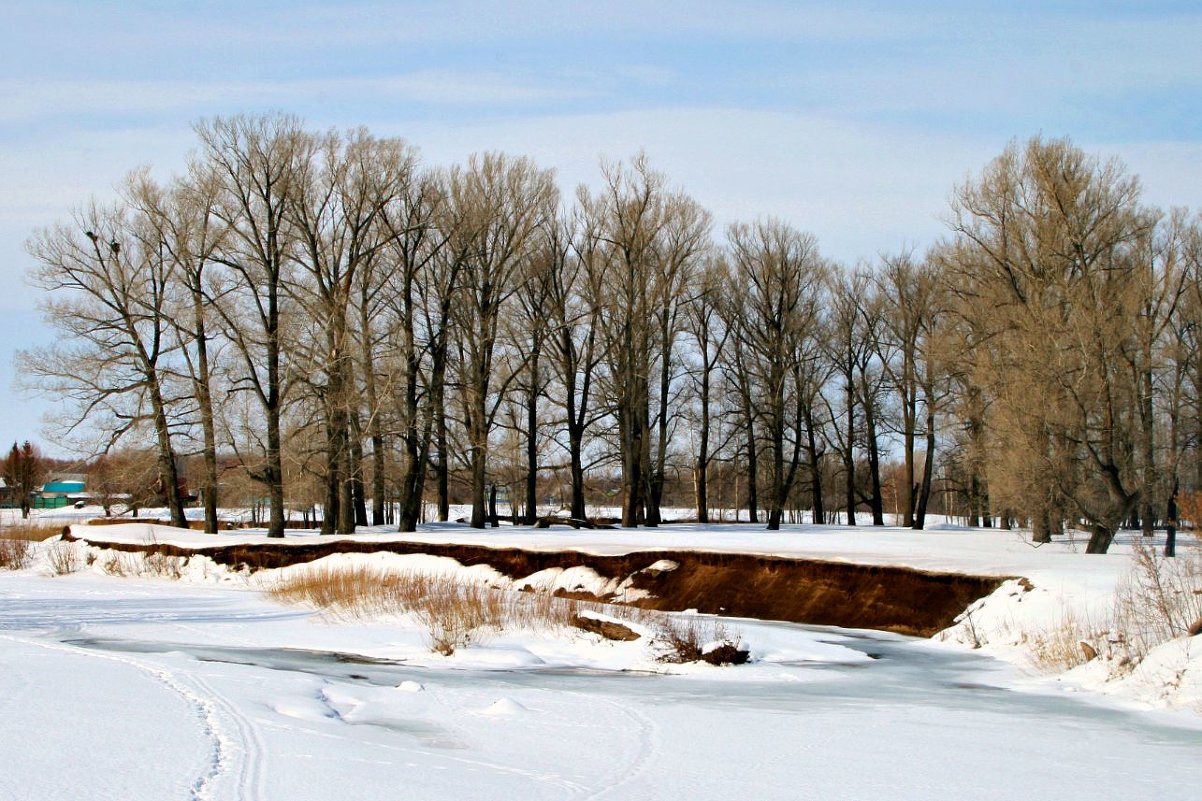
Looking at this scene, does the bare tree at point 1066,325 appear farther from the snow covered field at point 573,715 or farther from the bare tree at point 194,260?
the bare tree at point 194,260

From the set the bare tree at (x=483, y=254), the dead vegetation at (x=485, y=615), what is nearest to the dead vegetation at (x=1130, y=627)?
the dead vegetation at (x=485, y=615)

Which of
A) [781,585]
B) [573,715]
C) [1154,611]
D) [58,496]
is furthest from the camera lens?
[58,496]

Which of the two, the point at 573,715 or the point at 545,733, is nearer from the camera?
the point at 545,733

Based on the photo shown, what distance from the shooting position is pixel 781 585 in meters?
26.4

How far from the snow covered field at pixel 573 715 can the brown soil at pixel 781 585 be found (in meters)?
1.44

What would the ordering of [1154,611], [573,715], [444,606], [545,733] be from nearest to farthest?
1. [545,733]
2. [573,715]
3. [1154,611]
4. [444,606]

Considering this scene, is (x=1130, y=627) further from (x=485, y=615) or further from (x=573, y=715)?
(x=485, y=615)

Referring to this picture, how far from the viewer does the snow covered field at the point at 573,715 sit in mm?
8047

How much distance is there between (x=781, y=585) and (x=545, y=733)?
1673cm

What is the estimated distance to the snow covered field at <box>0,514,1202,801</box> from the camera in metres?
8.05

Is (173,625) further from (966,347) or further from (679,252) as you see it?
(679,252)

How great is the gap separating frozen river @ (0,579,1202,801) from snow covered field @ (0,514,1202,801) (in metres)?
0.04

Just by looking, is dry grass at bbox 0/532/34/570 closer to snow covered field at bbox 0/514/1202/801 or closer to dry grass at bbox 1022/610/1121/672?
snow covered field at bbox 0/514/1202/801

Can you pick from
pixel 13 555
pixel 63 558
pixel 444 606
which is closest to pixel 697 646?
pixel 444 606
